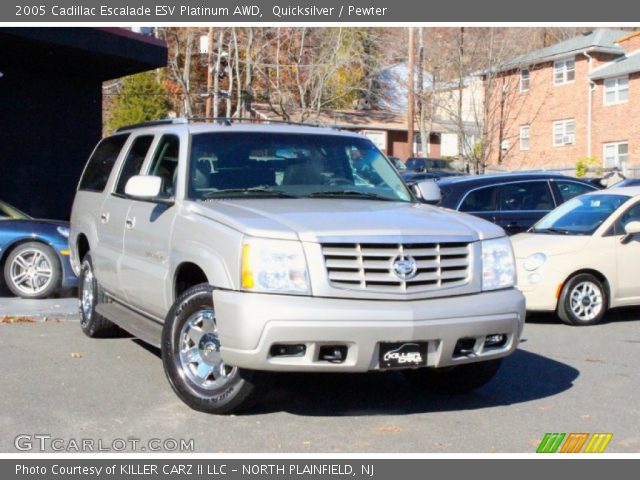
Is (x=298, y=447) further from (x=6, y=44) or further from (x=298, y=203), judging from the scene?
(x=6, y=44)

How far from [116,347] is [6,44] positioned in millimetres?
6884

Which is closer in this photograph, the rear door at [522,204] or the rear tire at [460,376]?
the rear tire at [460,376]

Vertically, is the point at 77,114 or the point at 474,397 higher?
the point at 77,114

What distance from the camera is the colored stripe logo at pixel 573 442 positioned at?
5883mm

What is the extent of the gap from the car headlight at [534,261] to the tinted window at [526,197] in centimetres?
257

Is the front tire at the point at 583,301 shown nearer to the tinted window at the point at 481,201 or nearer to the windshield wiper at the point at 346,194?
the tinted window at the point at 481,201

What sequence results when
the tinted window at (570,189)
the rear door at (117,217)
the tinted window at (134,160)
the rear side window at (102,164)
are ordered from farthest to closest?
1. the tinted window at (570,189)
2. the rear side window at (102,164)
3. the tinted window at (134,160)
4. the rear door at (117,217)

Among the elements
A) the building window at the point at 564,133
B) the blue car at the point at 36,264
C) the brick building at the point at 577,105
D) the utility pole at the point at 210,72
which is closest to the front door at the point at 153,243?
the blue car at the point at 36,264

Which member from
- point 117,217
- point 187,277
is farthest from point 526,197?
point 187,277

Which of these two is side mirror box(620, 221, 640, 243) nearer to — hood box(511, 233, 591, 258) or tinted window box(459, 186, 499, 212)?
hood box(511, 233, 591, 258)

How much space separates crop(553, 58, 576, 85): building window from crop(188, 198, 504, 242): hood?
3859 cm

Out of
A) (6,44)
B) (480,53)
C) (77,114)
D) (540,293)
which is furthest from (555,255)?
(480,53)

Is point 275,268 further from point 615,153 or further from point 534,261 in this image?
point 615,153

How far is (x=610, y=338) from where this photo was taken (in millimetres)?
10289
